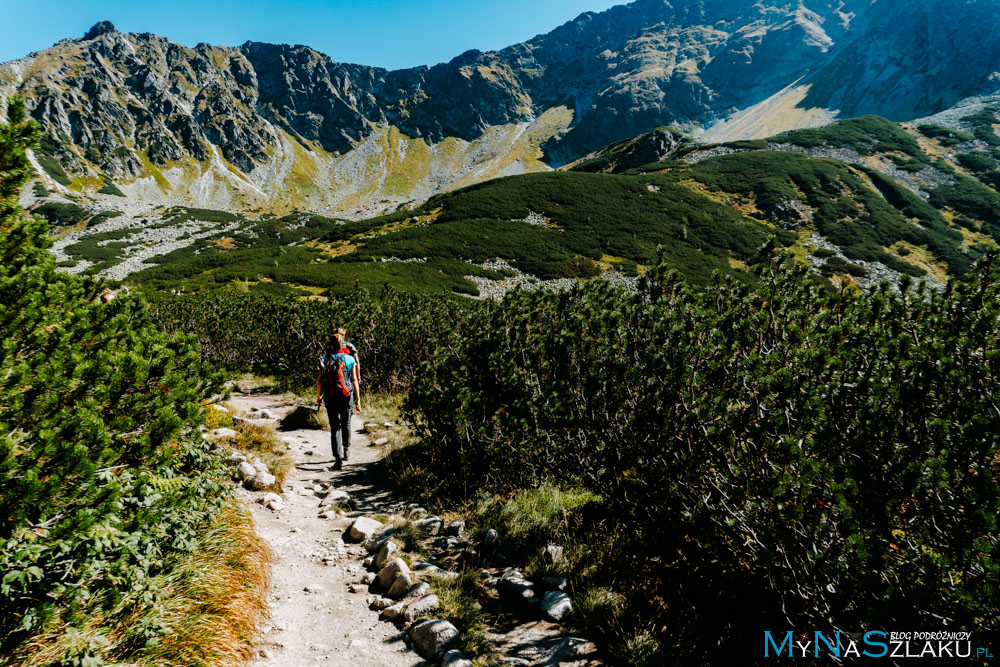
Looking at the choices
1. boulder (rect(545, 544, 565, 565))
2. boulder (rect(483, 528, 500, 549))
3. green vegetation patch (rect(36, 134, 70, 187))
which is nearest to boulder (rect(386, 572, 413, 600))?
boulder (rect(483, 528, 500, 549))

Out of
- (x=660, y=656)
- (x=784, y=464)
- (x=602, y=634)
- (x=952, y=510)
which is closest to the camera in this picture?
(x=952, y=510)

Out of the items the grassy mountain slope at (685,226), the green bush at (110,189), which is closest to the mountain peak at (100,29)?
the green bush at (110,189)

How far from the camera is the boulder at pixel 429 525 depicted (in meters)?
5.27

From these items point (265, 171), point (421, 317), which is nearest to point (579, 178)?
point (421, 317)

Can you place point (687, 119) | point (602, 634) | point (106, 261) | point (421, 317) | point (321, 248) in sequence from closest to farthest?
A: point (602, 634), point (421, 317), point (321, 248), point (106, 261), point (687, 119)

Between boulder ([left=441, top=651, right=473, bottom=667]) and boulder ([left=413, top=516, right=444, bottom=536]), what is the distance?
199cm

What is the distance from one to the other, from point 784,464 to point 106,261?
313ft

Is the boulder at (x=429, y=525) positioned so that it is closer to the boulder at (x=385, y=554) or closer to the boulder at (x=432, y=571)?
the boulder at (x=385, y=554)

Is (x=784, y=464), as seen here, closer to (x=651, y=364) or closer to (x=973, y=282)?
(x=651, y=364)

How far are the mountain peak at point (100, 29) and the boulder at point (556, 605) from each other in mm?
284311

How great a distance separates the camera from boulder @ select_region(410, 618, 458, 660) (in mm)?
3404

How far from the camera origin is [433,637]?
3451 mm

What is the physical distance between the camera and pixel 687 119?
630ft

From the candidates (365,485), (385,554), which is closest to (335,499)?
(365,485)
